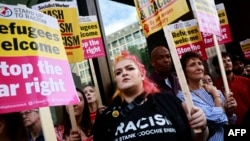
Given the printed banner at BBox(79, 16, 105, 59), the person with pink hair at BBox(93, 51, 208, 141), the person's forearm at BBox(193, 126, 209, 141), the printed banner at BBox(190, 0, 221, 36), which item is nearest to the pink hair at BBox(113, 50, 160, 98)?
the person with pink hair at BBox(93, 51, 208, 141)

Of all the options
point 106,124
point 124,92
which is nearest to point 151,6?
point 124,92

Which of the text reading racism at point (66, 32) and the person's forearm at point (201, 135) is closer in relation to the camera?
the person's forearm at point (201, 135)

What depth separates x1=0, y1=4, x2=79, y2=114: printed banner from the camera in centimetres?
172

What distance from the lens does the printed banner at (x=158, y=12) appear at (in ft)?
10.1

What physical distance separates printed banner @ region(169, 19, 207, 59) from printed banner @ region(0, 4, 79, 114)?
81.6 inches

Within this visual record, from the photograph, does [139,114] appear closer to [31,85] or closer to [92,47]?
[31,85]

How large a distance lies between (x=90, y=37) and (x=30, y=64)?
6.17 feet

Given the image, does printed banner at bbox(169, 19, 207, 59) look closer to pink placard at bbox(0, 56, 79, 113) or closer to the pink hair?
the pink hair

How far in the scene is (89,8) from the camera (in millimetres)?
4438

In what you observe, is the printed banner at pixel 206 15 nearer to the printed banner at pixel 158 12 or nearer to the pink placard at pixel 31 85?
the printed banner at pixel 158 12

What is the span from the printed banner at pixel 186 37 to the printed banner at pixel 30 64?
207 centimetres

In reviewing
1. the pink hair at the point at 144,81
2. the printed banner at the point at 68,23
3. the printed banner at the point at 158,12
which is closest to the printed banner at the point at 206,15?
the printed banner at the point at 158,12

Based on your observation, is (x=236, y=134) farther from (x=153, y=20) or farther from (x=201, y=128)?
(x=153, y=20)

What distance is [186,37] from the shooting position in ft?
12.8
